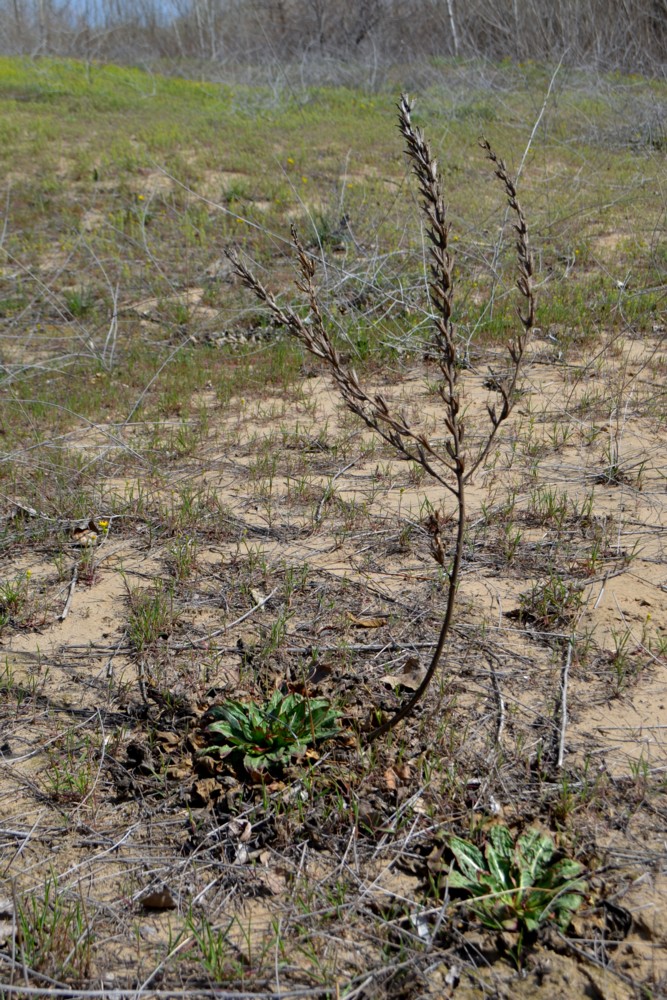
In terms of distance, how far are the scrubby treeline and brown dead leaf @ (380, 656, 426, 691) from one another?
1134 cm

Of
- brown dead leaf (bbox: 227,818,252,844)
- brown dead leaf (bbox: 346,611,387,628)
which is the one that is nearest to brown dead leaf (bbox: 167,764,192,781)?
brown dead leaf (bbox: 227,818,252,844)

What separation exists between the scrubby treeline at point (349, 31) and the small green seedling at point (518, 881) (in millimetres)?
12006

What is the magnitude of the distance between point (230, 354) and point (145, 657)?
131 inches

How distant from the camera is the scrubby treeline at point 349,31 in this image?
13.9m

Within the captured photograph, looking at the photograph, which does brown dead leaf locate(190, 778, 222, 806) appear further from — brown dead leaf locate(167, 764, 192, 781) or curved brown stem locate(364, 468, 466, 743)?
curved brown stem locate(364, 468, 466, 743)

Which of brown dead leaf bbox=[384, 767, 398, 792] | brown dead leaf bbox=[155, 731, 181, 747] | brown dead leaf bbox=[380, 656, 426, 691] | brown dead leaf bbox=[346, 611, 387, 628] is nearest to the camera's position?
brown dead leaf bbox=[384, 767, 398, 792]

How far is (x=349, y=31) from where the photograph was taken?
20.9 metres

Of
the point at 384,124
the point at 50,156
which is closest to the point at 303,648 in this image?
the point at 50,156

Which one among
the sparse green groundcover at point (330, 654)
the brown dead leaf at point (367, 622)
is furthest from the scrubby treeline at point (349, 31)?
the brown dead leaf at point (367, 622)

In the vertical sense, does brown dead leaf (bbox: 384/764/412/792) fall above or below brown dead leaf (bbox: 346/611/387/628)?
above

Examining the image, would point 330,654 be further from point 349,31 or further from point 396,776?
point 349,31

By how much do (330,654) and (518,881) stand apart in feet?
3.22

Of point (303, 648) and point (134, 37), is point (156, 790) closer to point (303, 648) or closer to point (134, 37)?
point (303, 648)

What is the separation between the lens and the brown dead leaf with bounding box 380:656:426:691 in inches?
103
